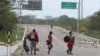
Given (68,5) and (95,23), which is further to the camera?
(95,23)

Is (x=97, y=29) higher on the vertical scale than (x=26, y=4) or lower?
lower

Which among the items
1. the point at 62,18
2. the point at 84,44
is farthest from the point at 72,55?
the point at 62,18

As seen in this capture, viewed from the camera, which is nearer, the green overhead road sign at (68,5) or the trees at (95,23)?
the green overhead road sign at (68,5)

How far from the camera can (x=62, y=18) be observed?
166 metres

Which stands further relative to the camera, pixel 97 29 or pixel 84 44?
pixel 97 29

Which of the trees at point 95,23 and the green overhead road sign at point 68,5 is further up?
the green overhead road sign at point 68,5

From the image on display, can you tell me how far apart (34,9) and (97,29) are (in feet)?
101

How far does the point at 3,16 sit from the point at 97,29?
2369 inches

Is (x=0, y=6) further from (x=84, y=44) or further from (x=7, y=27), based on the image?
(x=84, y=44)

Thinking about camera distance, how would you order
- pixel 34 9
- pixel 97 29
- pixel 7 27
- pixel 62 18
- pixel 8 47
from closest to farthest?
pixel 8 47, pixel 7 27, pixel 34 9, pixel 97 29, pixel 62 18

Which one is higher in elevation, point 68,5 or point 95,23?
point 68,5

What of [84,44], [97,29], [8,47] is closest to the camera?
[8,47]

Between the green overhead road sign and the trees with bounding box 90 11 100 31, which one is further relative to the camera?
the trees with bounding box 90 11 100 31

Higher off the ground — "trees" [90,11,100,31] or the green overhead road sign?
the green overhead road sign
